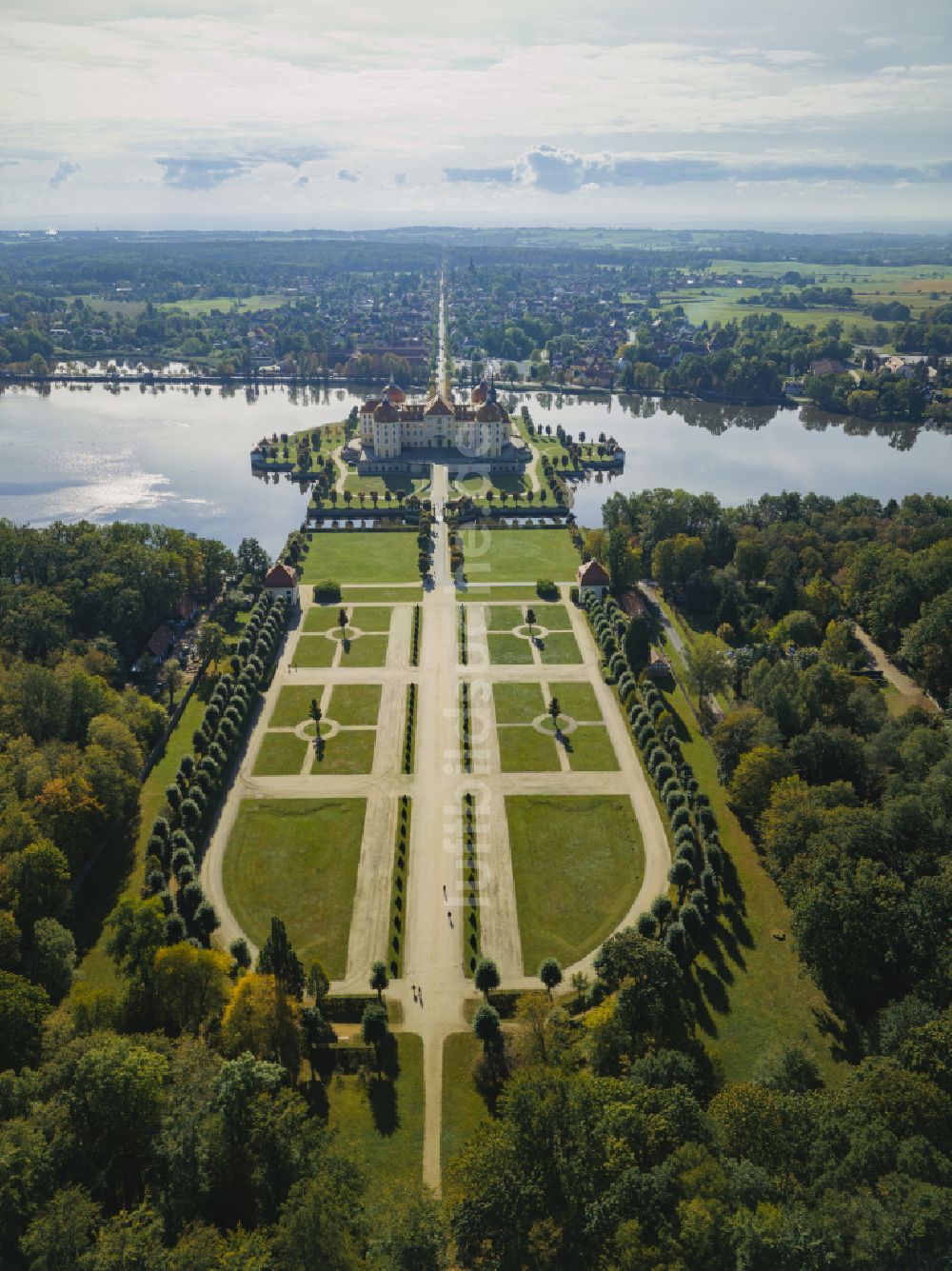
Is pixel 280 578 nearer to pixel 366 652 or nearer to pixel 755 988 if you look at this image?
pixel 366 652

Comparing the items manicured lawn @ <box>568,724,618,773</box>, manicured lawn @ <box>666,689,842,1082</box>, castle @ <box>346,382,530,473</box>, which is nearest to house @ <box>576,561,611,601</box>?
manicured lawn @ <box>568,724,618,773</box>

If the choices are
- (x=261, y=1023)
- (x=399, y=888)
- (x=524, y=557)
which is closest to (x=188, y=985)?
(x=261, y=1023)

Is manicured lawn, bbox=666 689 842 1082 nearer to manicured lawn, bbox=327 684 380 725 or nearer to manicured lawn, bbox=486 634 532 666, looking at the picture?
manicured lawn, bbox=486 634 532 666

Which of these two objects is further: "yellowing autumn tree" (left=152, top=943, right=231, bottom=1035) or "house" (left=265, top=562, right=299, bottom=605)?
"house" (left=265, top=562, right=299, bottom=605)

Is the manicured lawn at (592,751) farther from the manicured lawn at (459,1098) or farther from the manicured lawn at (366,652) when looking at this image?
the manicured lawn at (459,1098)

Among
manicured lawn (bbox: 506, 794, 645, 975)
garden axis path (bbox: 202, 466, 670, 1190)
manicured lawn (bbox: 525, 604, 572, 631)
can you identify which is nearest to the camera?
garden axis path (bbox: 202, 466, 670, 1190)

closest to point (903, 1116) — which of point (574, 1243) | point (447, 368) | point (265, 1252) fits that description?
point (574, 1243)

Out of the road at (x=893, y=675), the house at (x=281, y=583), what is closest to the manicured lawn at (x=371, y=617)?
the house at (x=281, y=583)
